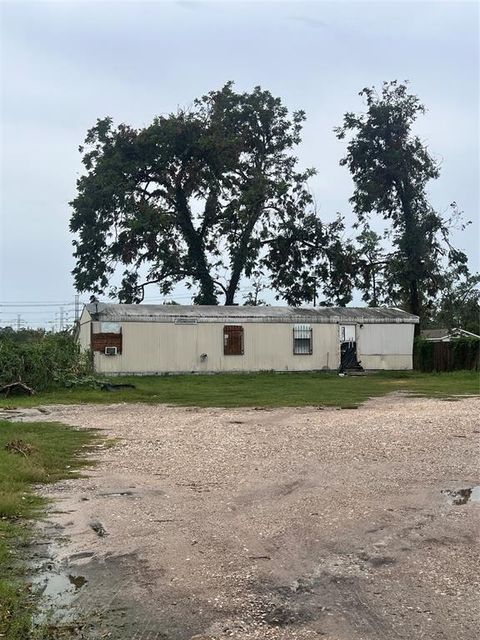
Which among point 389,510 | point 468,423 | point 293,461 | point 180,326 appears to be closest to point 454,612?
point 389,510

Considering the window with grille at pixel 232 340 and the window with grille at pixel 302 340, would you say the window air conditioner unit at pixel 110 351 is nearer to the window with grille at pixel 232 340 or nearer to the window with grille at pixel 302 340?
the window with grille at pixel 232 340

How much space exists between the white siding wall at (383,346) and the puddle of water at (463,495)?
24.0 m

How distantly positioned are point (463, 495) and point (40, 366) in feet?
54.0

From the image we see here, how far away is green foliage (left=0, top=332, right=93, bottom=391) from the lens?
68.9 ft

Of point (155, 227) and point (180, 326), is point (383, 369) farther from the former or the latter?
point (155, 227)

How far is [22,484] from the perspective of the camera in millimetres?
7930

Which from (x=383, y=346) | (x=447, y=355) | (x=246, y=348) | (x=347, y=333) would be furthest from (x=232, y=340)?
(x=447, y=355)

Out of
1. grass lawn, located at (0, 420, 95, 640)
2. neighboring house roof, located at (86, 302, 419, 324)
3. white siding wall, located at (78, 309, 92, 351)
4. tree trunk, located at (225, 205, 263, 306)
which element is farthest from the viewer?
tree trunk, located at (225, 205, 263, 306)

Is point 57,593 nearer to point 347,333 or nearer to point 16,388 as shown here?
point 16,388

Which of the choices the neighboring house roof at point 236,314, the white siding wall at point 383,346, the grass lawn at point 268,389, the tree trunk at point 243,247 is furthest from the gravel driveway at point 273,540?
the tree trunk at point 243,247

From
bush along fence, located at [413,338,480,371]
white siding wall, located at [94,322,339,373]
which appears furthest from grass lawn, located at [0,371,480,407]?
bush along fence, located at [413,338,480,371]

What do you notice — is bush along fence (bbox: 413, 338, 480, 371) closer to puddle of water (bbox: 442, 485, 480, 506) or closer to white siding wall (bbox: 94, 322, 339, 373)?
white siding wall (bbox: 94, 322, 339, 373)

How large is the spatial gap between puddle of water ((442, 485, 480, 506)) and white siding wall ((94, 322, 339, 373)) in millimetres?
20955

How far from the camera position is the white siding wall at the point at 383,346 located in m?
31.7
